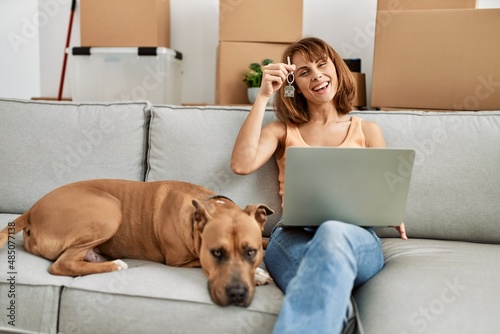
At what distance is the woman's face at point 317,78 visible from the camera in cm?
175

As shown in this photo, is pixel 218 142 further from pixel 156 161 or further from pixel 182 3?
pixel 182 3

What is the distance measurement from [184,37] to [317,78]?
1542mm

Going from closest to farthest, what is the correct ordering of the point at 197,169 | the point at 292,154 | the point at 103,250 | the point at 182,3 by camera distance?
the point at 292,154 < the point at 103,250 < the point at 197,169 < the point at 182,3

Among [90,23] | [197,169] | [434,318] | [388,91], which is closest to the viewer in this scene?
[434,318]

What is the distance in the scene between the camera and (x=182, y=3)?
117 inches

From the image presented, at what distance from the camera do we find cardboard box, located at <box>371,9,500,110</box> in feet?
6.93

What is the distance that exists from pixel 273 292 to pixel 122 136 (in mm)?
1087

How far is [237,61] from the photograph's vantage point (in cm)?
253

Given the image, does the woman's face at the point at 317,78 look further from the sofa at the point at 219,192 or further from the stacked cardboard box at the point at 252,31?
the stacked cardboard box at the point at 252,31

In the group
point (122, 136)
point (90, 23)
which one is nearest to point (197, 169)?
point (122, 136)

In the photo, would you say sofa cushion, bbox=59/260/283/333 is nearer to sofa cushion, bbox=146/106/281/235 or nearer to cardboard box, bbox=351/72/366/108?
sofa cushion, bbox=146/106/281/235

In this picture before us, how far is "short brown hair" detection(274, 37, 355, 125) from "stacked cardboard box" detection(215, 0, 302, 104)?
69 cm

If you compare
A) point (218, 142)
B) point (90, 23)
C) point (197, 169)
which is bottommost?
point (197, 169)

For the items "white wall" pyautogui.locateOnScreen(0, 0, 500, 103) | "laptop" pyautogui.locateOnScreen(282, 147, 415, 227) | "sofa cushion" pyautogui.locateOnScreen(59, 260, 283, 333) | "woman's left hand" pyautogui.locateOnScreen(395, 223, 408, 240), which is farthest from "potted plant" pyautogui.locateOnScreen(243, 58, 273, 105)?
"sofa cushion" pyautogui.locateOnScreen(59, 260, 283, 333)
